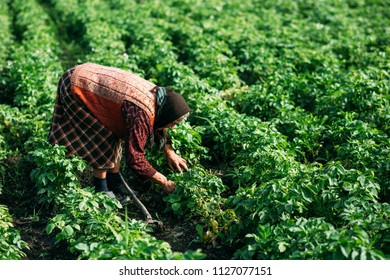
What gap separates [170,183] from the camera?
459 centimetres

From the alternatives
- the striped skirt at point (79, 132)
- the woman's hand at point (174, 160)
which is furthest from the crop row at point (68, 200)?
the woman's hand at point (174, 160)

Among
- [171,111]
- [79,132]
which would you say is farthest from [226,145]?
[79,132]

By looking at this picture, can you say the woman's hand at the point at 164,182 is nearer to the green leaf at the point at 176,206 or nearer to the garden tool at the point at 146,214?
the green leaf at the point at 176,206

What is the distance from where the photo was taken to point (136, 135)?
4.28 meters

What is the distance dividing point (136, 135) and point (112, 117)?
0.43 metres

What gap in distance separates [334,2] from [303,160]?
7.27m

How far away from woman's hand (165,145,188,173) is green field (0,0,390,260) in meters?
0.12

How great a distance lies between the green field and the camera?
398 cm

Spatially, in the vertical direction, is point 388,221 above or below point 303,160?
above

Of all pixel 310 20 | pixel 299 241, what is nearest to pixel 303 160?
pixel 299 241

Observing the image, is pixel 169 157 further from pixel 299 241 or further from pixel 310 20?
pixel 310 20

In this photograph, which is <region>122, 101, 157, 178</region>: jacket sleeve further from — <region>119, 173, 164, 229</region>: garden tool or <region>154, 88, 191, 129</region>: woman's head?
<region>119, 173, 164, 229</region>: garden tool

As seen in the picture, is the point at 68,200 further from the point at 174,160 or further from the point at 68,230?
the point at 174,160

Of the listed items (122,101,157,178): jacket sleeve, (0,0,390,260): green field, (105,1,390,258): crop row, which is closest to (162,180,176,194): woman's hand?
(0,0,390,260): green field
